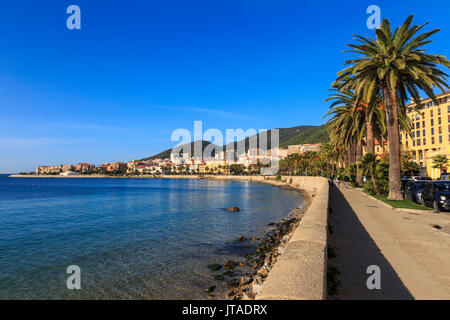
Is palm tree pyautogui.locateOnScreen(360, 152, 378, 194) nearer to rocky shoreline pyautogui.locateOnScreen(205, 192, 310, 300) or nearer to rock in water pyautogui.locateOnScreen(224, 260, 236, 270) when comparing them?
rocky shoreline pyautogui.locateOnScreen(205, 192, 310, 300)

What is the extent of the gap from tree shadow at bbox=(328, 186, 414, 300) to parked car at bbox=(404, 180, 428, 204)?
9.19 metres

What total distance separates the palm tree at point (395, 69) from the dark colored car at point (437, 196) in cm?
355

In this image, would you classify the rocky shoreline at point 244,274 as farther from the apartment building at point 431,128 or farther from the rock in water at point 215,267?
the apartment building at point 431,128

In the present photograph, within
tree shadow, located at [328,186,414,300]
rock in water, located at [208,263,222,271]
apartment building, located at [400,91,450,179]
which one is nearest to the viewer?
tree shadow, located at [328,186,414,300]

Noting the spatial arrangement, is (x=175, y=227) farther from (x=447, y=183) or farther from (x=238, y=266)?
(x=447, y=183)

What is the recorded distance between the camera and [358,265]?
6.53 meters

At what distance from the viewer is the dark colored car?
1372 centimetres

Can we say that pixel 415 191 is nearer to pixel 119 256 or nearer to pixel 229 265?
pixel 229 265

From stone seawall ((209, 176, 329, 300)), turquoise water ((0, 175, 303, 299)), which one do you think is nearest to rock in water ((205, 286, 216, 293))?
turquoise water ((0, 175, 303, 299))

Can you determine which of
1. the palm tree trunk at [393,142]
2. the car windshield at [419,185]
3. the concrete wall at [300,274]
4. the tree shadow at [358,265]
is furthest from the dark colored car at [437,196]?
the concrete wall at [300,274]

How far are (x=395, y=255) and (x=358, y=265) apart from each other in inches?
55.9

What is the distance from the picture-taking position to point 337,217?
13.2 metres

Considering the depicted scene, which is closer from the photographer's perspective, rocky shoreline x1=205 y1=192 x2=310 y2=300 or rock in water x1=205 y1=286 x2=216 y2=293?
rocky shoreline x1=205 y1=192 x2=310 y2=300

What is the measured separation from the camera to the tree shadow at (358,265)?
4957 millimetres
